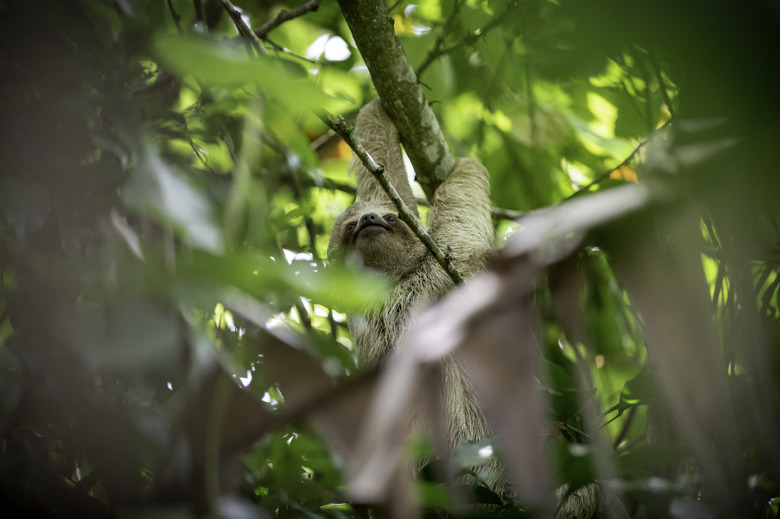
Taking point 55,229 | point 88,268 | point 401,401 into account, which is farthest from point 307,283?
point 55,229

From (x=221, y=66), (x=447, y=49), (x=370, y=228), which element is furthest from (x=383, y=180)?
(x=221, y=66)

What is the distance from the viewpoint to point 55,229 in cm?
238

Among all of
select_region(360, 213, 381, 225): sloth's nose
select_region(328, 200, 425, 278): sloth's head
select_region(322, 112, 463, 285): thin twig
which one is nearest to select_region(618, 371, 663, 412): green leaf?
select_region(322, 112, 463, 285): thin twig

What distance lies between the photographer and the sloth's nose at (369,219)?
4941mm

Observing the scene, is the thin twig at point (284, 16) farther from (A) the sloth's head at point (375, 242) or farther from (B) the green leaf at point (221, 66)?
(B) the green leaf at point (221, 66)

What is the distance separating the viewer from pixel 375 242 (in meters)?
4.91

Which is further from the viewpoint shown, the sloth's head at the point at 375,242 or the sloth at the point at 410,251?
the sloth's head at the point at 375,242

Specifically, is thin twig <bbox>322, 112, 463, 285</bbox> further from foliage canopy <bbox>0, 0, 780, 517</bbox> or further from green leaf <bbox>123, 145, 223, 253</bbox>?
green leaf <bbox>123, 145, 223, 253</bbox>

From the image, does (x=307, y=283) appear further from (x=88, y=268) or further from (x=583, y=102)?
(x=583, y=102)

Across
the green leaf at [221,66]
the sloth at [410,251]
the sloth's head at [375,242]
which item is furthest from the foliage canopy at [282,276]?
the sloth's head at [375,242]

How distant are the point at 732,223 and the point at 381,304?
3.64 m

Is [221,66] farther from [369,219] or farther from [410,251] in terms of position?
[410,251]

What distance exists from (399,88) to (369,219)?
1274mm

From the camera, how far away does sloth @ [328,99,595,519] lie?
4145mm
